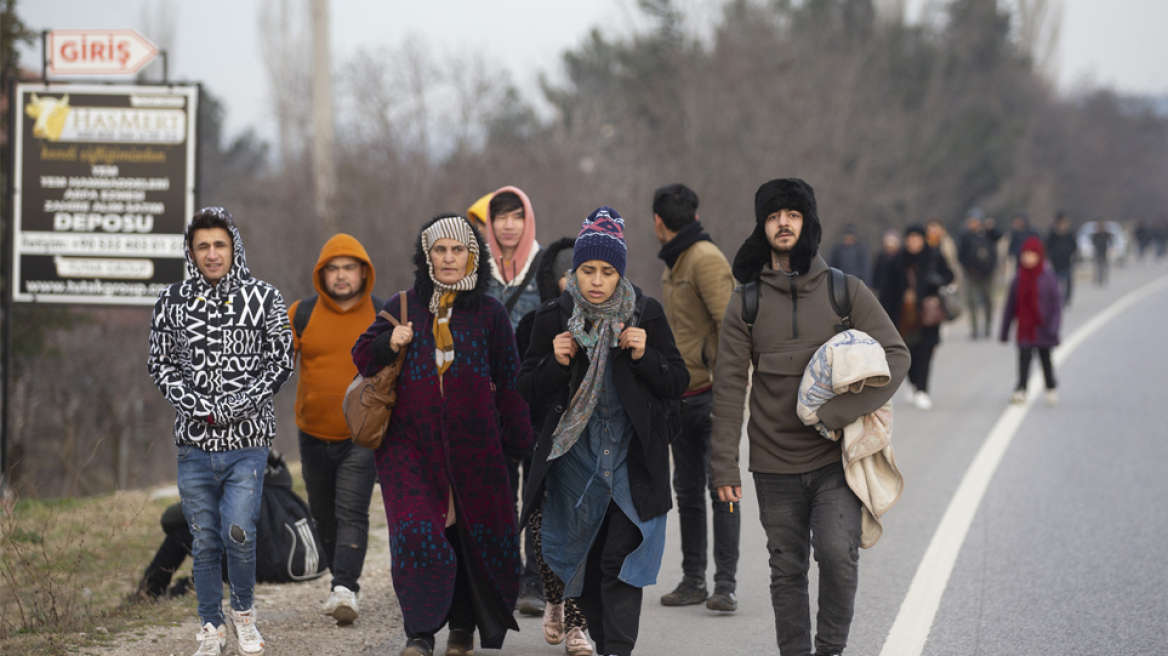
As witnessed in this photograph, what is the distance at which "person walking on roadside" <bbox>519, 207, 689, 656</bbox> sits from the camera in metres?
4.77

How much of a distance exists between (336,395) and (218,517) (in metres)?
1.01

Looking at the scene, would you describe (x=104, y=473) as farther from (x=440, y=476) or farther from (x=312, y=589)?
(x=440, y=476)

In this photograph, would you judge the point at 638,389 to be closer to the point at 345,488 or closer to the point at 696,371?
the point at 696,371

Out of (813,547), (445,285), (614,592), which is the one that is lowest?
(614,592)

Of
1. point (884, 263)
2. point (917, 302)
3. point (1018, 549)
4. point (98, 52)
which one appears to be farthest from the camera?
point (884, 263)

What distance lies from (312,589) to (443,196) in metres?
16.9

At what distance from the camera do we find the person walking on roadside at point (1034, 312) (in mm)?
12619

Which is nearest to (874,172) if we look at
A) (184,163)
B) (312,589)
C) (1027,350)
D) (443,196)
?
(443,196)

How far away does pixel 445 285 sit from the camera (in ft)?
17.0

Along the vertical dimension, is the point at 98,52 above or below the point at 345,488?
above

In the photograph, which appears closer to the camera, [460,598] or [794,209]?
[794,209]

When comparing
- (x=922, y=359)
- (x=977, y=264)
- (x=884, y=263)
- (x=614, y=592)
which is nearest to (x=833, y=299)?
(x=614, y=592)

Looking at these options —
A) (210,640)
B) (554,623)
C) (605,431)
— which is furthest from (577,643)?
(210,640)

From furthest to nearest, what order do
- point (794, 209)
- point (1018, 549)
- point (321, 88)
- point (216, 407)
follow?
1. point (321, 88)
2. point (1018, 549)
3. point (216, 407)
4. point (794, 209)
